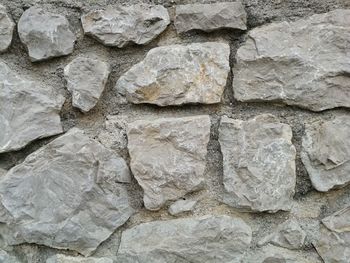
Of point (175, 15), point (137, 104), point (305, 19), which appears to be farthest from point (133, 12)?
point (305, 19)

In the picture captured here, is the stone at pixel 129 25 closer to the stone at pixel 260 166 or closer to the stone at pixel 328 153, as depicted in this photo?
the stone at pixel 260 166

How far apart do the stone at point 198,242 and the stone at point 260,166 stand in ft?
0.16

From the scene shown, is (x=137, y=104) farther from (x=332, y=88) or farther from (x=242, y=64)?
(x=332, y=88)

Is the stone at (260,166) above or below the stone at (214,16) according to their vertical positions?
below

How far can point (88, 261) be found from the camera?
0.91 m

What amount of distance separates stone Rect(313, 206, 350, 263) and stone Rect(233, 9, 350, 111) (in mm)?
216

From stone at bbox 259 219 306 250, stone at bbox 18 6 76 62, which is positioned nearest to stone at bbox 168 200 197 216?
stone at bbox 259 219 306 250

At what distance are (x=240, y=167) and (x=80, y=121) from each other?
0.35m

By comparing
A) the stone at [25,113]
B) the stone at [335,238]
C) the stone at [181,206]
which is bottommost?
the stone at [335,238]

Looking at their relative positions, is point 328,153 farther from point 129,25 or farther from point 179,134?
point 129,25

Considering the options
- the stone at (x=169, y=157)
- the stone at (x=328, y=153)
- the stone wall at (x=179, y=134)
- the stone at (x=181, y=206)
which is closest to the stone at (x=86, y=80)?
the stone wall at (x=179, y=134)

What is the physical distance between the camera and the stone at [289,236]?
88 cm

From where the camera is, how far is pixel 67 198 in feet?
3.00

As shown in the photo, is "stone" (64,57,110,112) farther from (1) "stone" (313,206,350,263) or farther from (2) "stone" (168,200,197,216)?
(1) "stone" (313,206,350,263)
